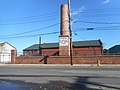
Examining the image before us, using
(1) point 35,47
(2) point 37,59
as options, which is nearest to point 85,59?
(2) point 37,59

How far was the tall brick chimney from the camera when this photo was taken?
4456 centimetres

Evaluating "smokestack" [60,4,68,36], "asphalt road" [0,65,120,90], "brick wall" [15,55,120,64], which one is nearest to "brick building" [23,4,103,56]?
"smokestack" [60,4,68,36]

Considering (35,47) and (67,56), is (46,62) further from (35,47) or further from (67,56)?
(35,47)

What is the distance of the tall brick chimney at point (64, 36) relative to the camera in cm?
4456

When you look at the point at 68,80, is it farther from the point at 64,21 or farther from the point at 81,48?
the point at 81,48

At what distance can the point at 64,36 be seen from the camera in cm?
4500

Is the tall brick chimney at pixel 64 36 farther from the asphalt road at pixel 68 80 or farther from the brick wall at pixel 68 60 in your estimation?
the asphalt road at pixel 68 80

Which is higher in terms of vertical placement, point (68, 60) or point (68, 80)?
point (68, 60)

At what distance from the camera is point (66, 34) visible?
150ft

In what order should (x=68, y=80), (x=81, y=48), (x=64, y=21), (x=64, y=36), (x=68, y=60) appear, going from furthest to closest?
(x=81, y=48) < (x=64, y=21) < (x=64, y=36) < (x=68, y=60) < (x=68, y=80)

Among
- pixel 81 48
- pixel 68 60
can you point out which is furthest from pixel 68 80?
pixel 81 48

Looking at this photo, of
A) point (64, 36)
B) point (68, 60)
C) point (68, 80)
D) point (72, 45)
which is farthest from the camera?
point (72, 45)

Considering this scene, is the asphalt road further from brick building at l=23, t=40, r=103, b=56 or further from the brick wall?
brick building at l=23, t=40, r=103, b=56

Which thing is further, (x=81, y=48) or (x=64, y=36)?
(x=81, y=48)
